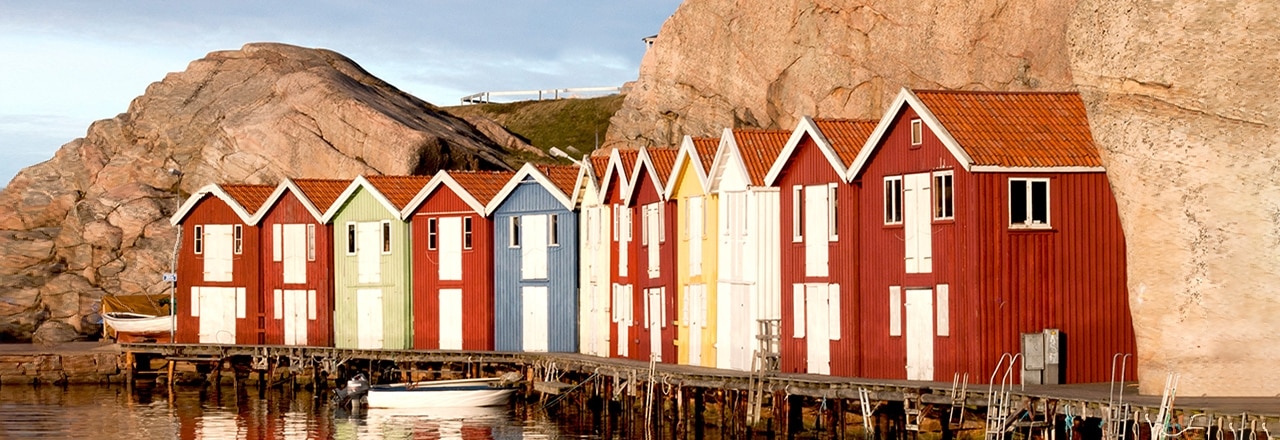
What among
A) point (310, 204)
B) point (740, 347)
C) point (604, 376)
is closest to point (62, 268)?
point (310, 204)

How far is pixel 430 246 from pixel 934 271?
31.5 meters

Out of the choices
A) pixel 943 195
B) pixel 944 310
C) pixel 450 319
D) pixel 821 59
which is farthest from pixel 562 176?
pixel 944 310

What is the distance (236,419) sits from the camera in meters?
62.8

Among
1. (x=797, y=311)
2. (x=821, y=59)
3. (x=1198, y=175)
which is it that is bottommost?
(x=797, y=311)

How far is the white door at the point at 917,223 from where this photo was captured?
45.7 meters

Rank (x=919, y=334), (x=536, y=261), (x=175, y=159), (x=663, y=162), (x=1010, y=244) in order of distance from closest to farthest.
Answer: (x=1010, y=244), (x=919, y=334), (x=663, y=162), (x=536, y=261), (x=175, y=159)

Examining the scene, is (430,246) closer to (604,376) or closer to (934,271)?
(604,376)

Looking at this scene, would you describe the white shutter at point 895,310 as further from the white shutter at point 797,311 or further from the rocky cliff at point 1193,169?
the rocky cliff at point 1193,169

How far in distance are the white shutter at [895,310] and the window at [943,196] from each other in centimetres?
247

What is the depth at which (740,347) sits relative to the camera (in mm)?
53969

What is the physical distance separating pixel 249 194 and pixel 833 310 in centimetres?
3830

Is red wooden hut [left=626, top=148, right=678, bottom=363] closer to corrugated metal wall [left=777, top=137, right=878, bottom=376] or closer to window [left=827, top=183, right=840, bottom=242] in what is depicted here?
corrugated metal wall [left=777, top=137, right=878, bottom=376]

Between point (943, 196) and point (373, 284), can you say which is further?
point (373, 284)

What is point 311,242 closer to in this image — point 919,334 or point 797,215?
point 797,215
